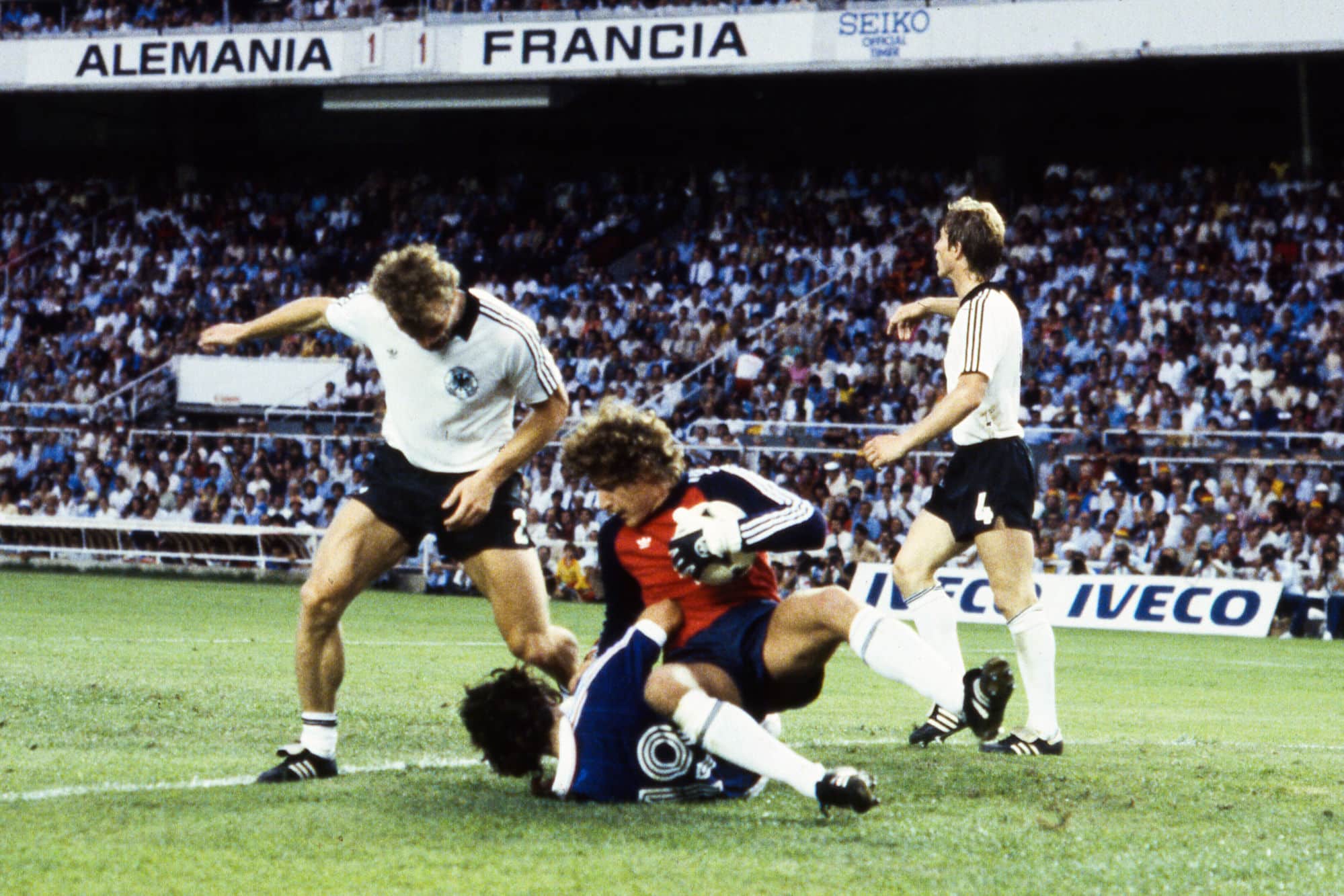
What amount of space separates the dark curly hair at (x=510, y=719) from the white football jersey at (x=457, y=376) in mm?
1164

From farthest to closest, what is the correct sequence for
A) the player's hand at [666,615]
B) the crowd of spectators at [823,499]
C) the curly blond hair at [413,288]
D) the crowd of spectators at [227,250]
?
1. the crowd of spectators at [227,250]
2. the crowd of spectators at [823,499]
3. the curly blond hair at [413,288]
4. the player's hand at [666,615]

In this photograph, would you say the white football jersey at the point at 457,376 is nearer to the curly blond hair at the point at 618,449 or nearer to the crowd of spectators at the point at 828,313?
the curly blond hair at the point at 618,449

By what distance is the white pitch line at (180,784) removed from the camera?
5730mm

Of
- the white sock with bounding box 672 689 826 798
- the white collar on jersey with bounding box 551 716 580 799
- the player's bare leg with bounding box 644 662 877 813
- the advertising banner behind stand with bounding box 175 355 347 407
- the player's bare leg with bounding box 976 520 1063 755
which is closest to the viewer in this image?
the player's bare leg with bounding box 644 662 877 813

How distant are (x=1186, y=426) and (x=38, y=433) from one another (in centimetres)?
1734

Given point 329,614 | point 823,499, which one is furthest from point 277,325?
point 823,499

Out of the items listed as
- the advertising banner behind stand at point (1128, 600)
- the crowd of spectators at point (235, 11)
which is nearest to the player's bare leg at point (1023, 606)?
the advertising banner behind stand at point (1128, 600)

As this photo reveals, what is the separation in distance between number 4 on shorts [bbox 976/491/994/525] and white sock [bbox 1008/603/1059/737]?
0.43 m

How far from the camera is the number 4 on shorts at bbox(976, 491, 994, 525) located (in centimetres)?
762

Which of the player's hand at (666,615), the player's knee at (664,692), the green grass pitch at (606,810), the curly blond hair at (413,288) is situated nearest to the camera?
the green grass pitch at (606,810)

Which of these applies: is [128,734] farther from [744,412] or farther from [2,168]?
[2,168]

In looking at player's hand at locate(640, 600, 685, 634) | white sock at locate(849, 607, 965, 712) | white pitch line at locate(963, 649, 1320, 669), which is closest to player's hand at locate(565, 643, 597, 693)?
player's hand at locate(640, 600, 685, 634)

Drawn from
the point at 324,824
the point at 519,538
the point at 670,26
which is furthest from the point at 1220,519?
the point at 324,824

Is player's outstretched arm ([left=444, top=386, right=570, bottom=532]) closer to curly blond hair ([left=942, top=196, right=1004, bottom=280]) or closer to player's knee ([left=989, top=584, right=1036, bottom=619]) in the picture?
curly blond hair ([left=942, top=196, right=1004, bottom=280])
